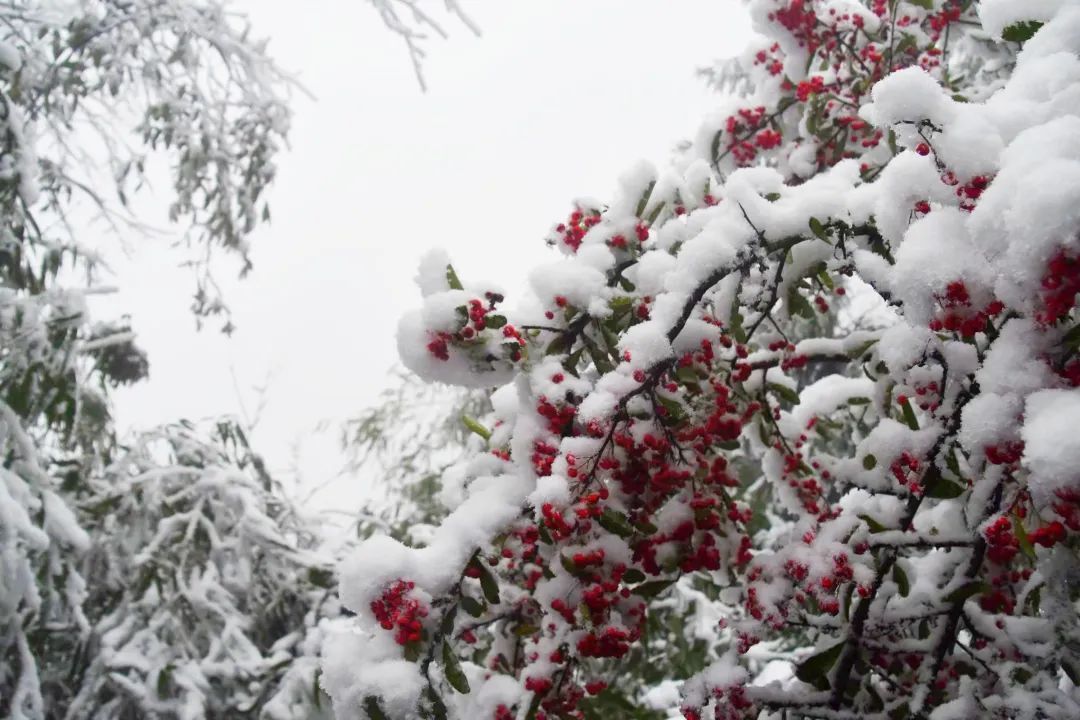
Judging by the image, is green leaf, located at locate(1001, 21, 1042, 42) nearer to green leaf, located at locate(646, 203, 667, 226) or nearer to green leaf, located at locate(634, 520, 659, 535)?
green leaf, located at locate(646, 203, 667, 226)

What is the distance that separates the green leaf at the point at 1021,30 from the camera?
3.95 feet

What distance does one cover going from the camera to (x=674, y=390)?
64.3 inches

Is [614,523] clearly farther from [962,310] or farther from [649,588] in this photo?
[962,310]

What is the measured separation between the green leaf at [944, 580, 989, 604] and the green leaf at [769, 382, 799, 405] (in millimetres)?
606

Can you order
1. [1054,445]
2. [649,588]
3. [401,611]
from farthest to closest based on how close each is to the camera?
1. [649,588]
2. [401,611]
3. [1054,445]

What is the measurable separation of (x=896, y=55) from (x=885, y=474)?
164 centimetres

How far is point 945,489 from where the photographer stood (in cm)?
144

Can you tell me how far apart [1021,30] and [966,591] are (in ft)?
3.69

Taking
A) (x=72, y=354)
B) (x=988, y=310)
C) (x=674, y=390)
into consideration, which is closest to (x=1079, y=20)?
(x=988, y=310)

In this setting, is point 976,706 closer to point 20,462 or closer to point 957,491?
point 957,491

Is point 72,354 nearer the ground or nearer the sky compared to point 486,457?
nearer the sky

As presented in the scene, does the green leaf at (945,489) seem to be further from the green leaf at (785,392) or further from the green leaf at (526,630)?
the green leaf at (526,630)

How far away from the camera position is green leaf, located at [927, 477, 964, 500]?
55.9 inches

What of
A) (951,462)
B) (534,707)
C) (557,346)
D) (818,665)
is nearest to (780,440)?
(951,462)
